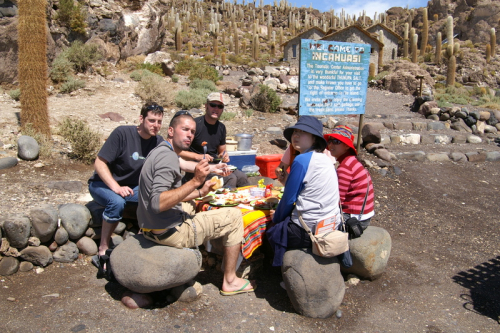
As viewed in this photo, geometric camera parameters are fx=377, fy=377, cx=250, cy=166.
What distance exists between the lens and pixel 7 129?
22.8ft

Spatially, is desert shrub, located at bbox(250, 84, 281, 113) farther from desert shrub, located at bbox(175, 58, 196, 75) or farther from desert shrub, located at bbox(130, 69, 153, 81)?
desert shrub, located at bbox(175, 58, 196, 75)

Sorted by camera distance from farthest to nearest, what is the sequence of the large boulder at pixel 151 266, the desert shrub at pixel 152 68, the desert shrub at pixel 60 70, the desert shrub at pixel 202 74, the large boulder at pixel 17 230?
1. the desert shrub at pixel 202 74
2. the desert shrub at pixel 152 68
3. the desert shrub at pixel 60 70
4. the large boulder at pixel 17 230
5. the large boulder at pixel 151 266

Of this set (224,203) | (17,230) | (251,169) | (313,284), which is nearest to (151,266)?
(224,203)

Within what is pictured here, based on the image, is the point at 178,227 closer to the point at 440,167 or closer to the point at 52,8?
the point at 440,167

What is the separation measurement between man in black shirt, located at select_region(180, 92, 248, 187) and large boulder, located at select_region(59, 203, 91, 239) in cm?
117

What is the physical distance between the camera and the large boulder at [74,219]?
377 centimetres

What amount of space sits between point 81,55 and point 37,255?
33.9 ft

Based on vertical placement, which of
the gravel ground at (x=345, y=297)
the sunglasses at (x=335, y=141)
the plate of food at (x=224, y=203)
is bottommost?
the gravel ground at (x=345, y=297)

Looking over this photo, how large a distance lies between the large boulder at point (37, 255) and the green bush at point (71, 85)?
27.3 feet

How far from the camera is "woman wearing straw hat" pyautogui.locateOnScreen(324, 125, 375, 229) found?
349 centimetres

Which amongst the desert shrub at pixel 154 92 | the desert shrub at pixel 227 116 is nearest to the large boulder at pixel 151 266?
the desert shrub at pixel 227 116

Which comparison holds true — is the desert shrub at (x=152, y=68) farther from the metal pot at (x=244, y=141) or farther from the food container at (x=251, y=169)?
the food container at (x=251, y=169)

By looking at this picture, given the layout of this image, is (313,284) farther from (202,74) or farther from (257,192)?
(202,74)

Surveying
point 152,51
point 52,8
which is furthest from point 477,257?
point 152,51
